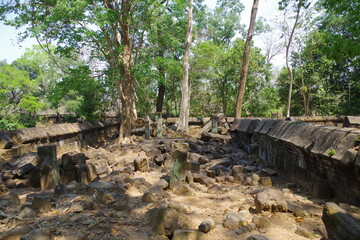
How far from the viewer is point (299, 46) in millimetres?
21688

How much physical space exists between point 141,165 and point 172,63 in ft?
19.7

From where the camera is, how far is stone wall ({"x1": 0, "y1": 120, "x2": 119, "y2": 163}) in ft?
20.6

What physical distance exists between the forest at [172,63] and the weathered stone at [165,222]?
6.20m

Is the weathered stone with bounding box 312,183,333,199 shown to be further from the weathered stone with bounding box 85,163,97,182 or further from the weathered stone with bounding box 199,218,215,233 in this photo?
the weathered stone with bounding box 85,163,97,182

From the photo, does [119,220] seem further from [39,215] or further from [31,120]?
[31,120]

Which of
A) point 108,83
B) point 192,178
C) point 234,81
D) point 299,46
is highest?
point 299,46

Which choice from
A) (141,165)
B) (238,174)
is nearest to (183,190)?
(238,174)

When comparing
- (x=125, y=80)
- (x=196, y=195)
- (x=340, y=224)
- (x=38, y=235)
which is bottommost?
(x=196, y=195)

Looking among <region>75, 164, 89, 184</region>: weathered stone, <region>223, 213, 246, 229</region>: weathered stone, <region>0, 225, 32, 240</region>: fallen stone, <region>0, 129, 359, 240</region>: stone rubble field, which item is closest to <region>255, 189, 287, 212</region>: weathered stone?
<region>0, 129, 359, 240</region>: stone rubble field

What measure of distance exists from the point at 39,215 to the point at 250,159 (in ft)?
17.7

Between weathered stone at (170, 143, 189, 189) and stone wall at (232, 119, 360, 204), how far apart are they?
5.97 feet

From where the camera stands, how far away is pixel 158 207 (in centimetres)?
361

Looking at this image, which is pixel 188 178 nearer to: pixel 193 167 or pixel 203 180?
pixel 203 180

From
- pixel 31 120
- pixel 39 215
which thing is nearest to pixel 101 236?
pixel 39 215
